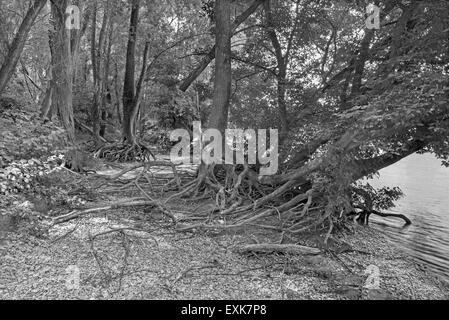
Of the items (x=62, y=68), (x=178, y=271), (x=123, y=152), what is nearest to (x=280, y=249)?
(x=178, y=271)

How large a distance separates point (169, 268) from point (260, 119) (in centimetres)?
523

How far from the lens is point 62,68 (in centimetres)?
742

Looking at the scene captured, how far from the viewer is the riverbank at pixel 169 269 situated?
11.4 feet

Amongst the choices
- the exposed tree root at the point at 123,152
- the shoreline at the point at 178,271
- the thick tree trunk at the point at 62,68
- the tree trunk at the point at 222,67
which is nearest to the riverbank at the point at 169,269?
the shoreline at the point at 178,271

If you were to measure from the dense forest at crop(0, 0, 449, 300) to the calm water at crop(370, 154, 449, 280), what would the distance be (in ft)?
1.74

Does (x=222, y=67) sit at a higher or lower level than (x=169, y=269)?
higher

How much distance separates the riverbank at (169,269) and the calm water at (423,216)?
1738 millimetres

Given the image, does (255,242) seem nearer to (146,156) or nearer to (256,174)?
(256,174)

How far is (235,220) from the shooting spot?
5.59 m

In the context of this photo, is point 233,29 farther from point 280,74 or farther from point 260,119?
point 260,119

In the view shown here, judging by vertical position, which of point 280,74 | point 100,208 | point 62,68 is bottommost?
point 100,208

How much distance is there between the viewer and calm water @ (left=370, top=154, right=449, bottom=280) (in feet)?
21.8

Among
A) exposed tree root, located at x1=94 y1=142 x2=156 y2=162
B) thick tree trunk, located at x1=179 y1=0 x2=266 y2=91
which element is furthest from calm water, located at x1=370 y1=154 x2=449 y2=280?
exposed tree root, located at x1=94 y1=142 x2=156 y2=162
